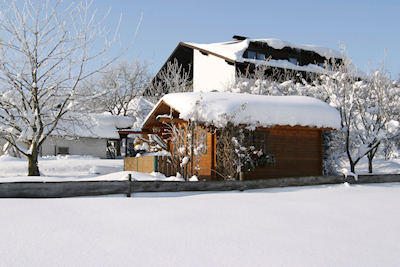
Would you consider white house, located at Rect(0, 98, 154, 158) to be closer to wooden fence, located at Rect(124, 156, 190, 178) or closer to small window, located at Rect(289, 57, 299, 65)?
wooden fence, located at Rect(124, 156, 190, 178)

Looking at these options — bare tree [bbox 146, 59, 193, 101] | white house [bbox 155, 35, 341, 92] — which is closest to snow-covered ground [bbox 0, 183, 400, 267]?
white house [bbox 155, 35, 341, 92]

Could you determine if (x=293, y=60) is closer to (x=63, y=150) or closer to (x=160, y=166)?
(x=160, y=166)

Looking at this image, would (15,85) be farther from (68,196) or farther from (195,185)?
(195,185)

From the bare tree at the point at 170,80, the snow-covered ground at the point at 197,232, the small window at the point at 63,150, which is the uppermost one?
the bare tree at the point at 170,80

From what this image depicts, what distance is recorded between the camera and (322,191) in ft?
33.1

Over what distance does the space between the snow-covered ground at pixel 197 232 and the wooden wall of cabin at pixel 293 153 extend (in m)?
5.81

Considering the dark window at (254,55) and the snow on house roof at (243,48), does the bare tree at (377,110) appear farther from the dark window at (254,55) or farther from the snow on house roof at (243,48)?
the dark window at (254,55)

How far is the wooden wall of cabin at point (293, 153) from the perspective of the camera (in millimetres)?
14039

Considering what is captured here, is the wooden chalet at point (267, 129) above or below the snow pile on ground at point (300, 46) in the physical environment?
below

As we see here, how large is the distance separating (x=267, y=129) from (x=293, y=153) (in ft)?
5.25

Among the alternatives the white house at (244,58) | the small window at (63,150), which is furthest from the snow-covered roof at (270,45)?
the small window at (63,150)

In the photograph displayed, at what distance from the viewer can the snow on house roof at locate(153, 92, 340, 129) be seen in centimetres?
1225

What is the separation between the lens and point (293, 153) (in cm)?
1451

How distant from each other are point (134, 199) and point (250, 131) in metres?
6.50
